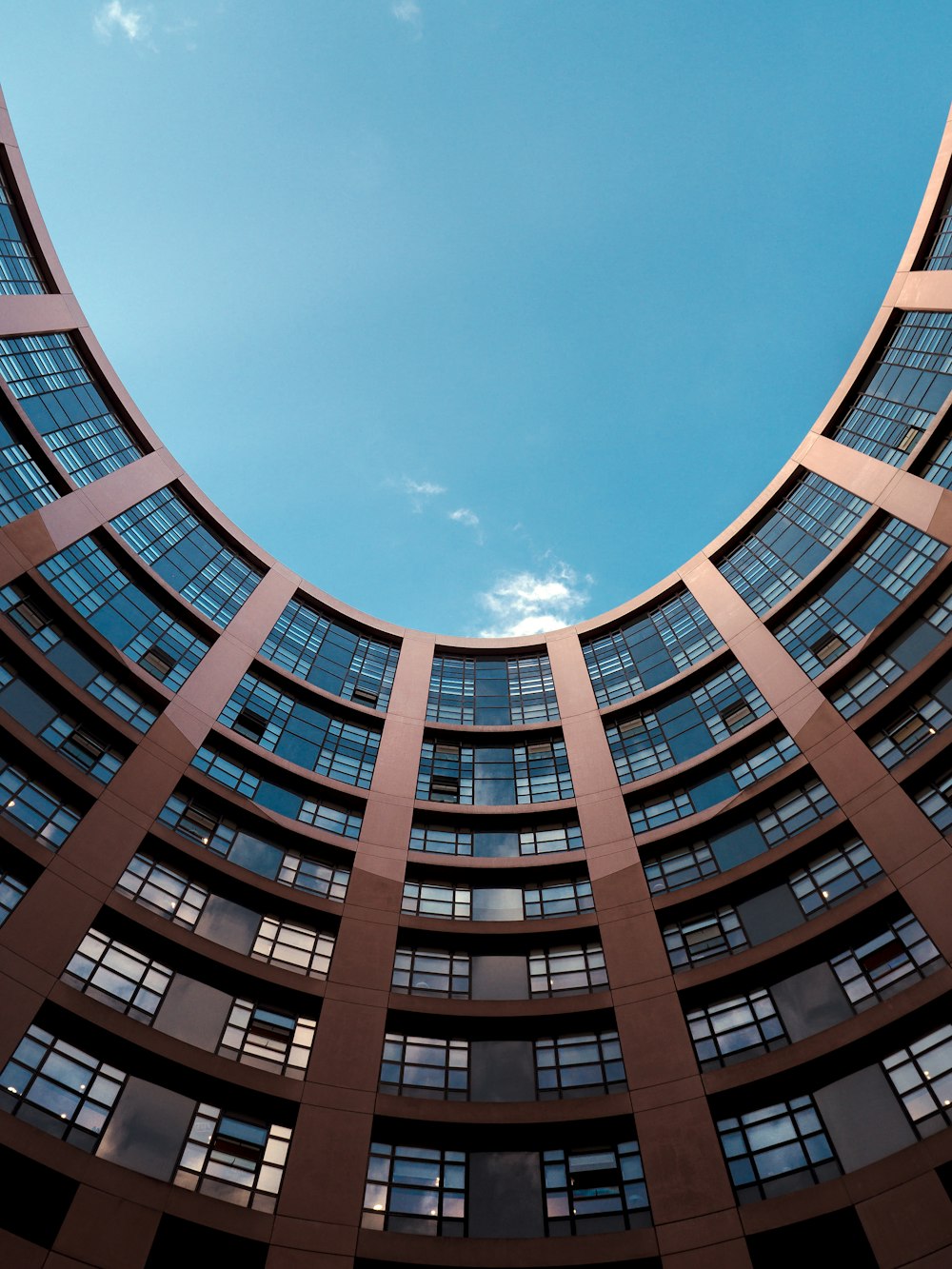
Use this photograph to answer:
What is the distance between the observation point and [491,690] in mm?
46875

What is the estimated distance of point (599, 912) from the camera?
109 ft

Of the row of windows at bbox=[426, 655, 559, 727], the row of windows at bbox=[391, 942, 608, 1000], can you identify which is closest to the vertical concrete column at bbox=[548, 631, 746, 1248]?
the row of windows at bbox=[391, 942, 608, 1000]

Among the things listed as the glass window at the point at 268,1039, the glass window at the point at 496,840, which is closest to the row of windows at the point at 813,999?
the glass window at the point at 496,840

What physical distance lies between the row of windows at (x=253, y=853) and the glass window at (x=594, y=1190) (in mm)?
11536

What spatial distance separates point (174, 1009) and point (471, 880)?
11.9m

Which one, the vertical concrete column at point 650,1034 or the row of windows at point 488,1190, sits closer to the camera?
the vertical concrete column at point 650,1034

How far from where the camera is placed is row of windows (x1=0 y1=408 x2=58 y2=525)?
3519 cm

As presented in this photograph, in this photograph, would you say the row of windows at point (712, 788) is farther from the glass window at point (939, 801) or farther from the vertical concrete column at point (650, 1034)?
the glass window at point (939, 801)

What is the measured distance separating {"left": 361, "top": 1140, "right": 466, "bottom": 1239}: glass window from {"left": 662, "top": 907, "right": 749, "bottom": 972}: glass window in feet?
30.3

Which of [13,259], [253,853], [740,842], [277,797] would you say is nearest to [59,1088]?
[253,853]

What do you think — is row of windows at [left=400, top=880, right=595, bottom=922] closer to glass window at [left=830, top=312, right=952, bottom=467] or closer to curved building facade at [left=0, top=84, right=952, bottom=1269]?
curved building facade at [left=0, top=84, right=952, bottom=1269]

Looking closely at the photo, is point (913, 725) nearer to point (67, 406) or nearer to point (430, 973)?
point (430, 973)

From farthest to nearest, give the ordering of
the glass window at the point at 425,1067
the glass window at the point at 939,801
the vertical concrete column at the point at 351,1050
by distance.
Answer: the glass window at the point at 425,1067 < the glass window at the point at 939,801 < the vertical concrete column at the point at 351,1050

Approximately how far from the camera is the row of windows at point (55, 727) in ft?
102
